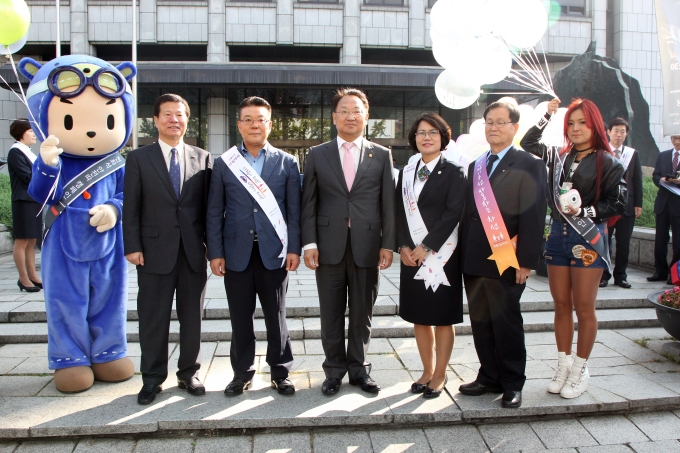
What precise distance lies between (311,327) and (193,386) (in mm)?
1616

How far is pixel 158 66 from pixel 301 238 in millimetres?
11850

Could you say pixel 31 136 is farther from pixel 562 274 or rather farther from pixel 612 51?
pixel 612 51

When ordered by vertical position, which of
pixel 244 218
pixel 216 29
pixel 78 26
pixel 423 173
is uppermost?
pixel 78 26

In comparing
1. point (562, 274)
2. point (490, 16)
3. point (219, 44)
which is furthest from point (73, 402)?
point (219, 44)

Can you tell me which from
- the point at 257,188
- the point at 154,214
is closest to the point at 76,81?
the point at 154,214

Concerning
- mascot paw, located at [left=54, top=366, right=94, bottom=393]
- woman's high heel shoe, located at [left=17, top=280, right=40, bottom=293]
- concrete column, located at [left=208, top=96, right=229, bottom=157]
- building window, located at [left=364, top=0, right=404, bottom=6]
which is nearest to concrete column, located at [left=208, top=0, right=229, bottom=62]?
concrete column, located at [left=208, top=96, right=229, bottom=157]

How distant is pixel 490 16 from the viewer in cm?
437

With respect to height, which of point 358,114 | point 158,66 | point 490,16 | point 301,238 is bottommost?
point 301,238

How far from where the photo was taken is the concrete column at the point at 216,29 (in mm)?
15352

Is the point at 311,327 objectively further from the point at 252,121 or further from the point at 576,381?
the point at 576,381

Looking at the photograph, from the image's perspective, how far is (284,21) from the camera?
1553cm

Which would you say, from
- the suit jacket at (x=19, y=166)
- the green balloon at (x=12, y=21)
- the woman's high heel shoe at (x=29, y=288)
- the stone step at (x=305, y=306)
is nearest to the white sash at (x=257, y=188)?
the green balloon at (x=12, y=21)

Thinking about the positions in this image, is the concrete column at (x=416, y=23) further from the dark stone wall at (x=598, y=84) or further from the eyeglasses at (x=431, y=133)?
the eyeglasses at (x=431, y=133)

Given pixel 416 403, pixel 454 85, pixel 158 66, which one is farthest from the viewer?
pixel 158 66
